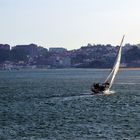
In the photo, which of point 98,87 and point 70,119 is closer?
point 70,119

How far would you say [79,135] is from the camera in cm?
5888

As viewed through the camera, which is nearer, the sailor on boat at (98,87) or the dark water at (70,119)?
the dark water at (70,119)

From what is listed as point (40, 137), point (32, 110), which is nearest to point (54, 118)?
point (32, 110)

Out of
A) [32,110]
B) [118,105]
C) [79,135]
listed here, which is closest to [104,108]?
[118,105]

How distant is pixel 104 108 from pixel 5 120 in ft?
67.8

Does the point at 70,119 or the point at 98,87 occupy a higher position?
the point at 98,87

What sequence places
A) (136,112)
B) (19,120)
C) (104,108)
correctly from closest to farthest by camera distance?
(19,120), (136,112), (104,108)

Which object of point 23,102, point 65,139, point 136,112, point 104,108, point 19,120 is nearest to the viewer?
point 65,139

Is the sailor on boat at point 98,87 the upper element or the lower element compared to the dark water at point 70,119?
upper

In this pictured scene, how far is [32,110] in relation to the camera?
85000 millimetres

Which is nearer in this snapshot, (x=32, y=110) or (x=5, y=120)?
(x=5, y=120)

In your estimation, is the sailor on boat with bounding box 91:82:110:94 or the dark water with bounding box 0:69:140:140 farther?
the sailor on boat with bounding box 91:82:110:94

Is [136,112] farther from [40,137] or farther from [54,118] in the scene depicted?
[40,137]

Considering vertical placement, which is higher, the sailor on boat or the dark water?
the sailor on boat
